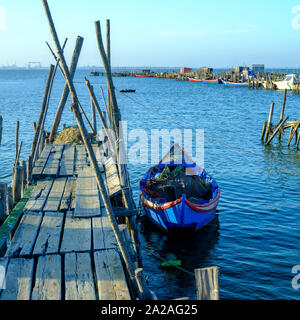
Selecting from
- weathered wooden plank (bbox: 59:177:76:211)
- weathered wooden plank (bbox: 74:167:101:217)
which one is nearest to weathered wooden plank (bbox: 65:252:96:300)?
weathered wooden plank (bbox: 74:167:101:217)

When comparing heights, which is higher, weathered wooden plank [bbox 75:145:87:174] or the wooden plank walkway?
weathered wooden plank [bbox 75:145:87:174]

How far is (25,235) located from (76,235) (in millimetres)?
1005

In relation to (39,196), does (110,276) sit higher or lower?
lower

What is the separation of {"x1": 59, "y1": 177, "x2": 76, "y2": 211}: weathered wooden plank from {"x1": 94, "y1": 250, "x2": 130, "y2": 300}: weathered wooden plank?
2.32 meters

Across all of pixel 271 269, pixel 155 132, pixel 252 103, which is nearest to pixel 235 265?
pixel 271 269

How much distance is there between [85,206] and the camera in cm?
848

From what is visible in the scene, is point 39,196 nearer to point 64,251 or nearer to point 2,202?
point 2,202

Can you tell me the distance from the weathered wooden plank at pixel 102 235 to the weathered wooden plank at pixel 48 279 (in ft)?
2.72

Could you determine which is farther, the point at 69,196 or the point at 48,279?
the point at 69,196

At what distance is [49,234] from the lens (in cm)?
715

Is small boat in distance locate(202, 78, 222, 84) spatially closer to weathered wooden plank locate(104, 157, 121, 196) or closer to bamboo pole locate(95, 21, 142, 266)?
weathered wooden plank locate(104, 157, 121, 196)

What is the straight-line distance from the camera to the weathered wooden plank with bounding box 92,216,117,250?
266 inches

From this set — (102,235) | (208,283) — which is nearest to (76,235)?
(102,235)

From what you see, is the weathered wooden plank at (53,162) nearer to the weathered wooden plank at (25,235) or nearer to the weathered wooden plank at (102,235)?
the weathered wooden plank at (25,235)
